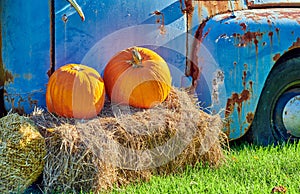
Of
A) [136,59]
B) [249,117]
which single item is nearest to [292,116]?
[249,117]

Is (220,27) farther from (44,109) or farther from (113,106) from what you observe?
(44,109)

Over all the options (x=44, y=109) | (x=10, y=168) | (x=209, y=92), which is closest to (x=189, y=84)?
(x=209, y=92)

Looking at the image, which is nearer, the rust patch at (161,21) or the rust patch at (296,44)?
the rust patch at (161,21)

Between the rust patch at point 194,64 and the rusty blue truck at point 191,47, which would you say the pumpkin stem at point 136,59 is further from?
the rust patch at point 194,64

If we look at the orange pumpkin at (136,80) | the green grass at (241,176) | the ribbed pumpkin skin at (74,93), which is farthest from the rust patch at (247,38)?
the ribbed pumpkin skin at (74,93)

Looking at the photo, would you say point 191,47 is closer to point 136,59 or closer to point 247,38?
point 247,38

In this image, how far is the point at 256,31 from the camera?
446cm

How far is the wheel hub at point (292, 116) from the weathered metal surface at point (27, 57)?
77.4 inches

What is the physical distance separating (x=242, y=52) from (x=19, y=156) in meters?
1.93

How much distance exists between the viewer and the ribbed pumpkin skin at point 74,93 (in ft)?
12.6

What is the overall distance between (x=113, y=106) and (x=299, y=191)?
1381 mm

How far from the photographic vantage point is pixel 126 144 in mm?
3709

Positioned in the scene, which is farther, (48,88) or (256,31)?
(256,31)

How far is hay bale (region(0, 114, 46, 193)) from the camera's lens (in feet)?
11.5
